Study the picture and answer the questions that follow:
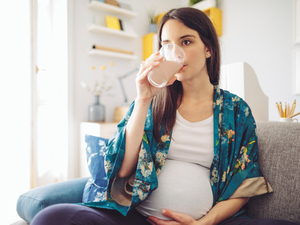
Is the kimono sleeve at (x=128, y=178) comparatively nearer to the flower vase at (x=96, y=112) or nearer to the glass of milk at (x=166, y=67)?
the glass of milk at (x=166, y=67)

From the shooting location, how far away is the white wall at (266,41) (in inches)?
91.7

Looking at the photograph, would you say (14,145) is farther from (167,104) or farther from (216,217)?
(216,217)

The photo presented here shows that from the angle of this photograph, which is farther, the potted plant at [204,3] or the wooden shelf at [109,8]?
the potted plant at [204,3]

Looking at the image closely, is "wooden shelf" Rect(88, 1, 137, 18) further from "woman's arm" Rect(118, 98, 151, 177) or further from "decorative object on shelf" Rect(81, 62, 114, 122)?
"woman's arm" Rect(118, 98, 151, 177)

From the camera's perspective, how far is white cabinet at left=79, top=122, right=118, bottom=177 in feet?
7.34

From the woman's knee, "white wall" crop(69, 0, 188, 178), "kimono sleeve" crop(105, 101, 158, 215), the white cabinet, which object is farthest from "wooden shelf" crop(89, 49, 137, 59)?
the woman's knee

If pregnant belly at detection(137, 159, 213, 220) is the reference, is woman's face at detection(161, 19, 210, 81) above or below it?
above

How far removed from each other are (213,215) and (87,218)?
1.46 feet

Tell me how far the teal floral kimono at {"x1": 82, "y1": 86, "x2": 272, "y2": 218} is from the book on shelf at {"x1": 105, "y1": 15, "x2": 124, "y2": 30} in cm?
209

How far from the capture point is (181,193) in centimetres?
82

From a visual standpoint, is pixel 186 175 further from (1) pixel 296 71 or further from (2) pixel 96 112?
(1) pixel 296 71

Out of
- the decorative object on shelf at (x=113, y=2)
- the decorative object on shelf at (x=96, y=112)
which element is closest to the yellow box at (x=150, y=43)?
the decorative object on shelf at (x=113, y=2)

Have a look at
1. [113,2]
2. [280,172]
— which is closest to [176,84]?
[280,172]

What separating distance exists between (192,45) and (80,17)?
2.12 meters
